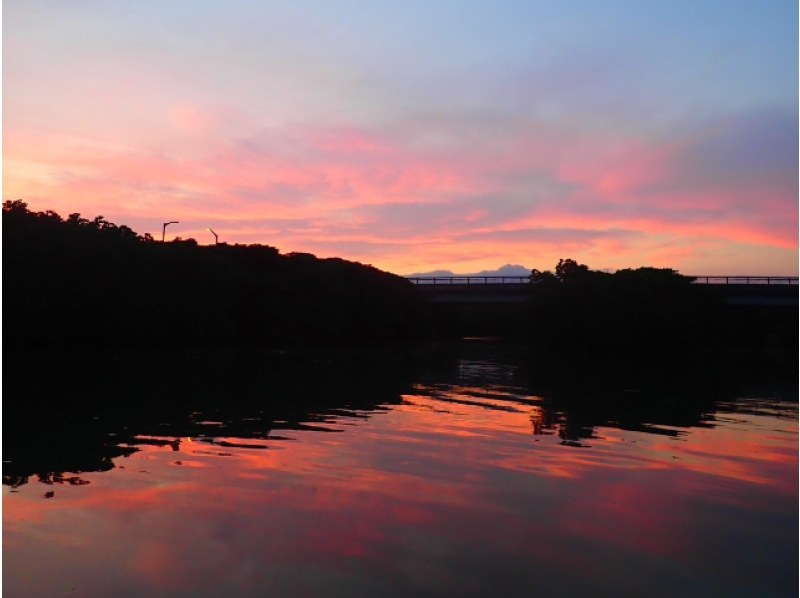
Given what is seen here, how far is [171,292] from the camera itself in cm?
7456

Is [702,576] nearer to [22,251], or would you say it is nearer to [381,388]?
[381,388]

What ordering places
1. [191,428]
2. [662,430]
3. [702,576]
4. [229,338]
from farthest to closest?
[229,338] → [662,430] → [191,428] → [702,576]

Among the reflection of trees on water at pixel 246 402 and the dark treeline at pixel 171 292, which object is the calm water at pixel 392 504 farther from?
the dark treeline at pixel 171 292

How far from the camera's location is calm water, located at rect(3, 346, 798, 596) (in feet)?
31.2

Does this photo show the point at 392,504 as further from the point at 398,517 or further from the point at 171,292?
the point at 171,292

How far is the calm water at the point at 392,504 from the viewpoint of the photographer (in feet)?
31.2

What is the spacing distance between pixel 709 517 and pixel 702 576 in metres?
2.92

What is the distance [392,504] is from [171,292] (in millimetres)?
65089

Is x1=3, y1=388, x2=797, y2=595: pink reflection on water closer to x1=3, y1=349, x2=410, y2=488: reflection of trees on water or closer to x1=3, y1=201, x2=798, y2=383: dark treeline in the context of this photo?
x1=3, y1=349, x2=410, y2=488: reflection of trees on water

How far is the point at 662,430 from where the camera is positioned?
875 inches

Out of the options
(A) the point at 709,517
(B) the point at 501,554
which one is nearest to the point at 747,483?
(A) the point at 709,517

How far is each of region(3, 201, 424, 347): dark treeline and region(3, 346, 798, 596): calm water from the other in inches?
1547

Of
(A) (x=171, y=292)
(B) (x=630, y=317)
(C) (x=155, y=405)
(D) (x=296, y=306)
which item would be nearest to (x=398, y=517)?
(C) (x=155, y=405)

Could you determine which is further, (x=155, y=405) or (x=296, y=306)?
(x=296, y=306)
